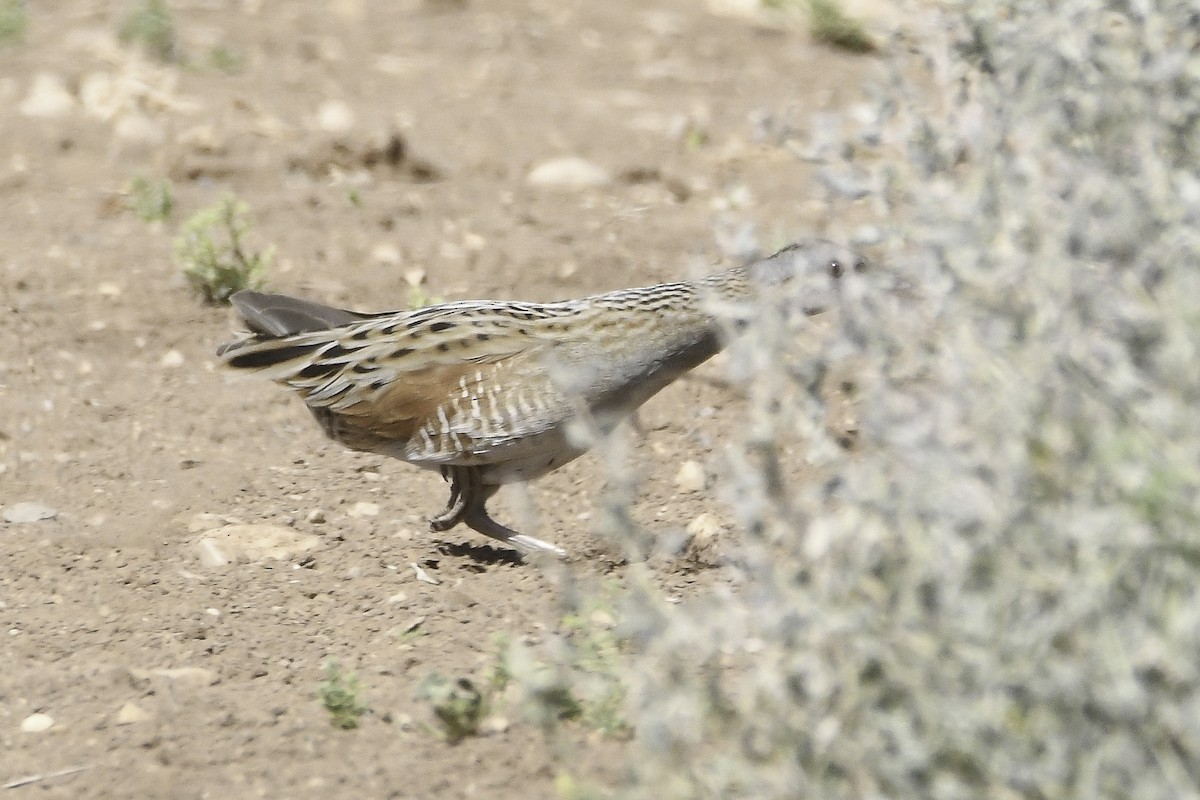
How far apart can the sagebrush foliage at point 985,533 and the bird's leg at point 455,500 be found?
8.52ft

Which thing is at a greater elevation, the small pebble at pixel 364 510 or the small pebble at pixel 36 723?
the small pebble at pixel 36 723

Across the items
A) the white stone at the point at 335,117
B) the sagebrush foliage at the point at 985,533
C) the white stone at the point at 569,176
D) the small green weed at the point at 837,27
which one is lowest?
Answer: the white stone at the point at 335,117

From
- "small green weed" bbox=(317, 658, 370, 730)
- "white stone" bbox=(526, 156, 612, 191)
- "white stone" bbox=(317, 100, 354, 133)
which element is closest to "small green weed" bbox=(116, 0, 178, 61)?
"white stone" bbox=(317, 100, 354, 133)

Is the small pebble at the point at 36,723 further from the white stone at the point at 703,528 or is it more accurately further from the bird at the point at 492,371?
the white stone at the point at 703,528

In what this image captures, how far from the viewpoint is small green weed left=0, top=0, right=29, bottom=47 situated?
10258mm

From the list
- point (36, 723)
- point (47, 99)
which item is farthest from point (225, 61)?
point (36, 723)

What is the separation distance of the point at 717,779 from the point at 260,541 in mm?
2944

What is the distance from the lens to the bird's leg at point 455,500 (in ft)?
18.8

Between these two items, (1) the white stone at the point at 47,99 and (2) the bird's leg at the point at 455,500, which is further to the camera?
(1) the white stone at the point at 47,99

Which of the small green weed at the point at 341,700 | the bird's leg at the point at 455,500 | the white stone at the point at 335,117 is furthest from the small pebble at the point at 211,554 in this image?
the white stone at the point at 335,117

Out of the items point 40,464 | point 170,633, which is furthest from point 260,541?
point 40,464

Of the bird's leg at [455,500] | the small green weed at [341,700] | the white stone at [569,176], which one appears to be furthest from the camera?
the white stone at [569,176]

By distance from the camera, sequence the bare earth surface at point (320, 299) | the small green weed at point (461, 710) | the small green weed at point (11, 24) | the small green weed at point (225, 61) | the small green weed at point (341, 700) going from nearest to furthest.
Answer: the small green weed at point (461, 710) → the small green weed at point (341, 700) → the bare earth surface at point (320, 299) → the small green weed at point (225, 61) → the small green weed at point (11, 24)

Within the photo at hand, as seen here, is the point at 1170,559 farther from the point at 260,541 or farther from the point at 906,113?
the point at 260,541
